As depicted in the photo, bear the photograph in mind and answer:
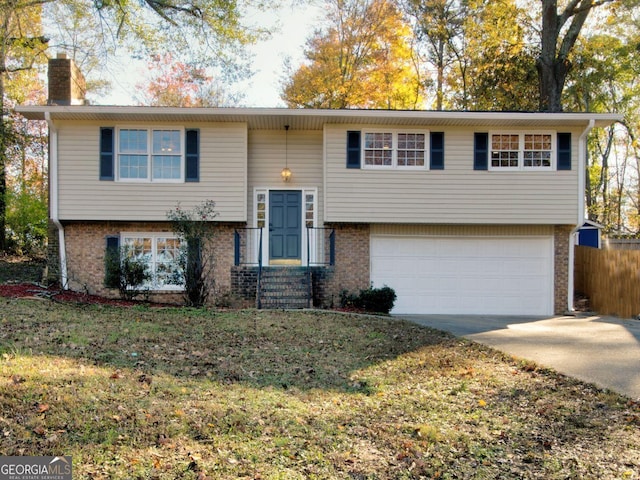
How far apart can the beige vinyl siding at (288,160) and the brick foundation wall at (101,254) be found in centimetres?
171

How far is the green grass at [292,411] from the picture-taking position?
3.67m

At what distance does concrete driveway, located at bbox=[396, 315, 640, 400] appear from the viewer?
6.27m

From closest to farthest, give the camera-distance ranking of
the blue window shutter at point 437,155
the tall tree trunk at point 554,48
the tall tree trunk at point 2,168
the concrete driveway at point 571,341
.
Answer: the concrete driveway at point 571,341
the blue window shutter at point 437,155
the tall tree trunk at point 2,168
the tall tree trunk at point 554,48

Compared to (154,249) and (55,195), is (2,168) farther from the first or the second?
(154,249)

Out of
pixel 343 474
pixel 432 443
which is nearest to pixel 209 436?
pixel 343 474

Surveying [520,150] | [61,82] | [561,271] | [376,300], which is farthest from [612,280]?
[61,82]

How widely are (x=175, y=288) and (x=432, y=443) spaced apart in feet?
32.7

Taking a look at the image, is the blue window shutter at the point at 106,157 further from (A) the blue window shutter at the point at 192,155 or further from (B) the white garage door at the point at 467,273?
(B) the white garage door at the point at 467,273

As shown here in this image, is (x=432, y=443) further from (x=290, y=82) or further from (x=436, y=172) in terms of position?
(x=290, y=82)

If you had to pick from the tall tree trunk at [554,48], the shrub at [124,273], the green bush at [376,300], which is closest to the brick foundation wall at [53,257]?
the shrub at [124,273]

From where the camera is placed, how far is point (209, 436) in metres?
4.00

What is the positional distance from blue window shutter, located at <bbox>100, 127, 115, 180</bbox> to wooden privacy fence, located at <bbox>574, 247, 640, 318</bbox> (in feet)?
41.0

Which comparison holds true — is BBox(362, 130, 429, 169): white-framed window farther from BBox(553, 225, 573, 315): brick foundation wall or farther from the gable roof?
BBox(553, 225, 573, 315): brick foundation wall

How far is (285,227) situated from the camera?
44.6ft
